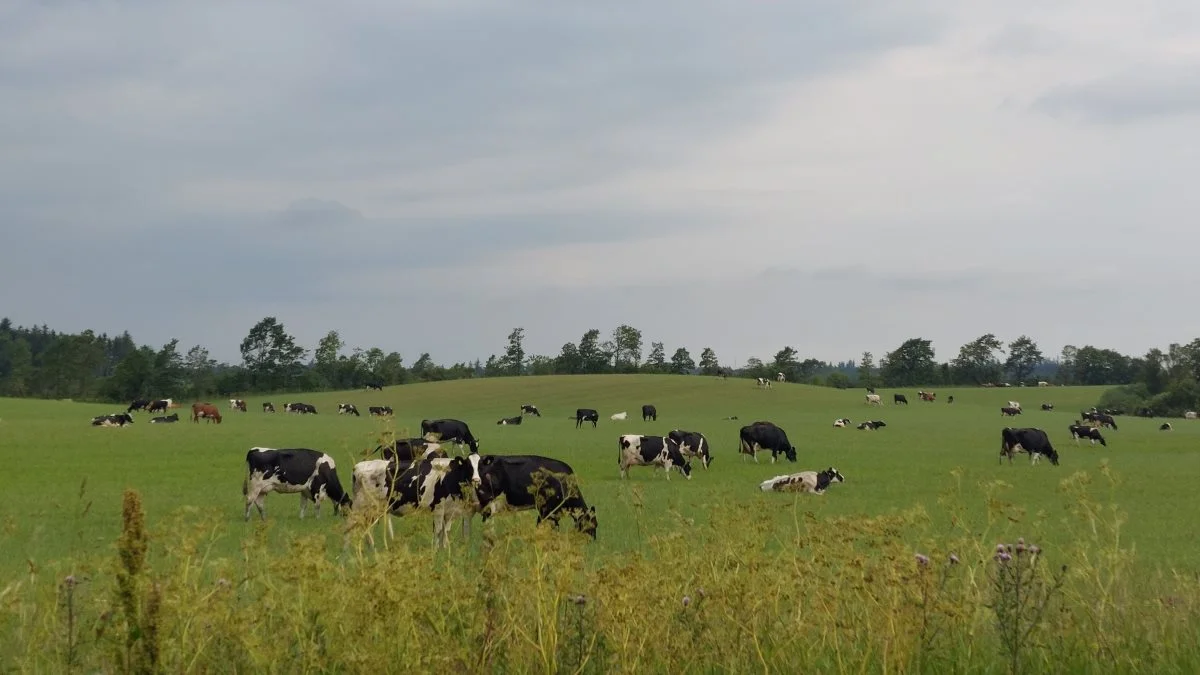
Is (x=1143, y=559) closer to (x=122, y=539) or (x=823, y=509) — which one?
(x=823, y=509)

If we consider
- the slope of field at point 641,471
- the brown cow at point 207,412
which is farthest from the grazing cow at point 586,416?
the brown cow at point 207,412

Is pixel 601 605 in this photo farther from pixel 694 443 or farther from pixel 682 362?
pixel 682 362

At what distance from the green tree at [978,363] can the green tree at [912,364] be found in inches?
318

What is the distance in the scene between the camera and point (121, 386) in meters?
128

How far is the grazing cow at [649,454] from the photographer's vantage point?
105 ft

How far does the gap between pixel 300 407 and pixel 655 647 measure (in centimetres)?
8146

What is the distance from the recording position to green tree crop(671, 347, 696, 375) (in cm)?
17562

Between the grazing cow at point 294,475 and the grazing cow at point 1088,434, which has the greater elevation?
the grazing cow at point 294,475

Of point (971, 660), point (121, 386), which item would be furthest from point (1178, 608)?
point (121, 386)

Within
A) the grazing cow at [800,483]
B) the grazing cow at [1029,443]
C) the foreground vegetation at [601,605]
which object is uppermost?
the foreground vegetation at [601,605]

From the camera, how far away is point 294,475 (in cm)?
2133

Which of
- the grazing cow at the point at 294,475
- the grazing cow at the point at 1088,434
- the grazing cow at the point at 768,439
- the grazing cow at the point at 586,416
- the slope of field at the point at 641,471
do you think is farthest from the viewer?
the grazing cow at the point at 586,416

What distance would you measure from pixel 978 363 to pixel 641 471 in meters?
152

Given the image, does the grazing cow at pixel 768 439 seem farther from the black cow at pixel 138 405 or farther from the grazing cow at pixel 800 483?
the black cow at pixel 138 405
